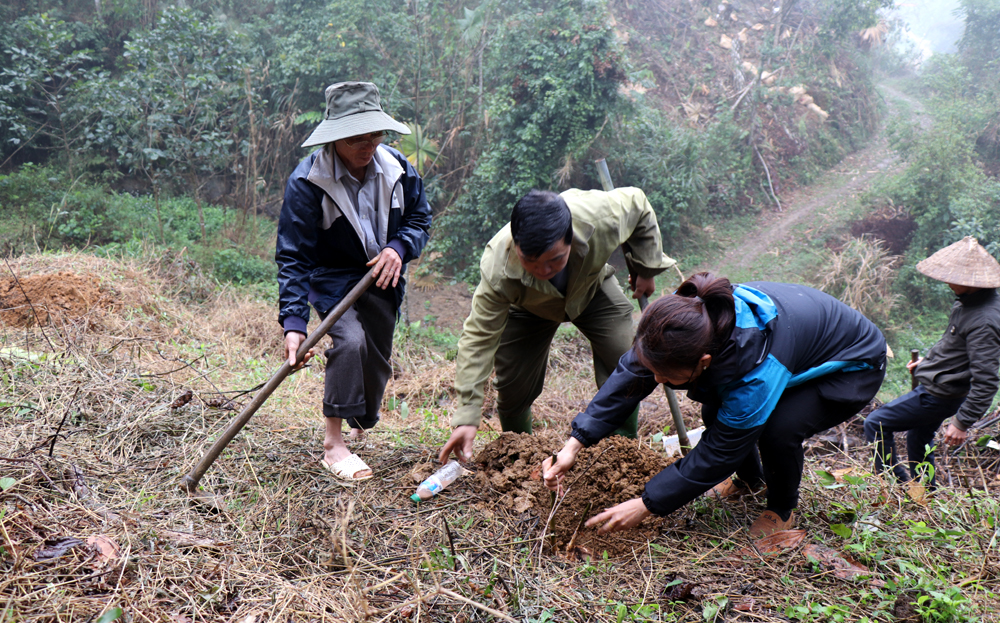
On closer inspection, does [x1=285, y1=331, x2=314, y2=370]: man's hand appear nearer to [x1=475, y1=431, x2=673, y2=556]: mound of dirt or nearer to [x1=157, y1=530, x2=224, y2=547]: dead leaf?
[x1=157, y1=530, x2=224, y2=547]: dead leaf

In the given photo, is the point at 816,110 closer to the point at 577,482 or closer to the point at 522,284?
the point at 522,284

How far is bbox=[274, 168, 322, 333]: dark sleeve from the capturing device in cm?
258

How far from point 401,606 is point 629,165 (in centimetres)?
1057

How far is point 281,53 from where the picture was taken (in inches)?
448

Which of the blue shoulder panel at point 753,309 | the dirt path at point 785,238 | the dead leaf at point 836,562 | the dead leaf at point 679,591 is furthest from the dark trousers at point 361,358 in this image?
the dirt path at point 785,238

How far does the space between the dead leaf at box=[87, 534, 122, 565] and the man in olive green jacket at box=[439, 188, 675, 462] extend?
121 cm

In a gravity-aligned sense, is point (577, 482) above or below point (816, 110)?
below

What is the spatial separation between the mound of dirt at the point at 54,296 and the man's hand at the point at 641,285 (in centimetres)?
446

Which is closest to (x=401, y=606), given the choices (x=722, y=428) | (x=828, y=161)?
(x=722, y=428)

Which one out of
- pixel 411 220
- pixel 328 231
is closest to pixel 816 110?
pixel 411 220

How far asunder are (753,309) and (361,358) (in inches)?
63.3

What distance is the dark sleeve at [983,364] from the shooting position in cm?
337

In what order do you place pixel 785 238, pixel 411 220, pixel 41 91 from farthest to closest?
1. pixel 785 238
2. pixel 41 91
3. pixel 411 220

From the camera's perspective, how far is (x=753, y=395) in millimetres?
2004
